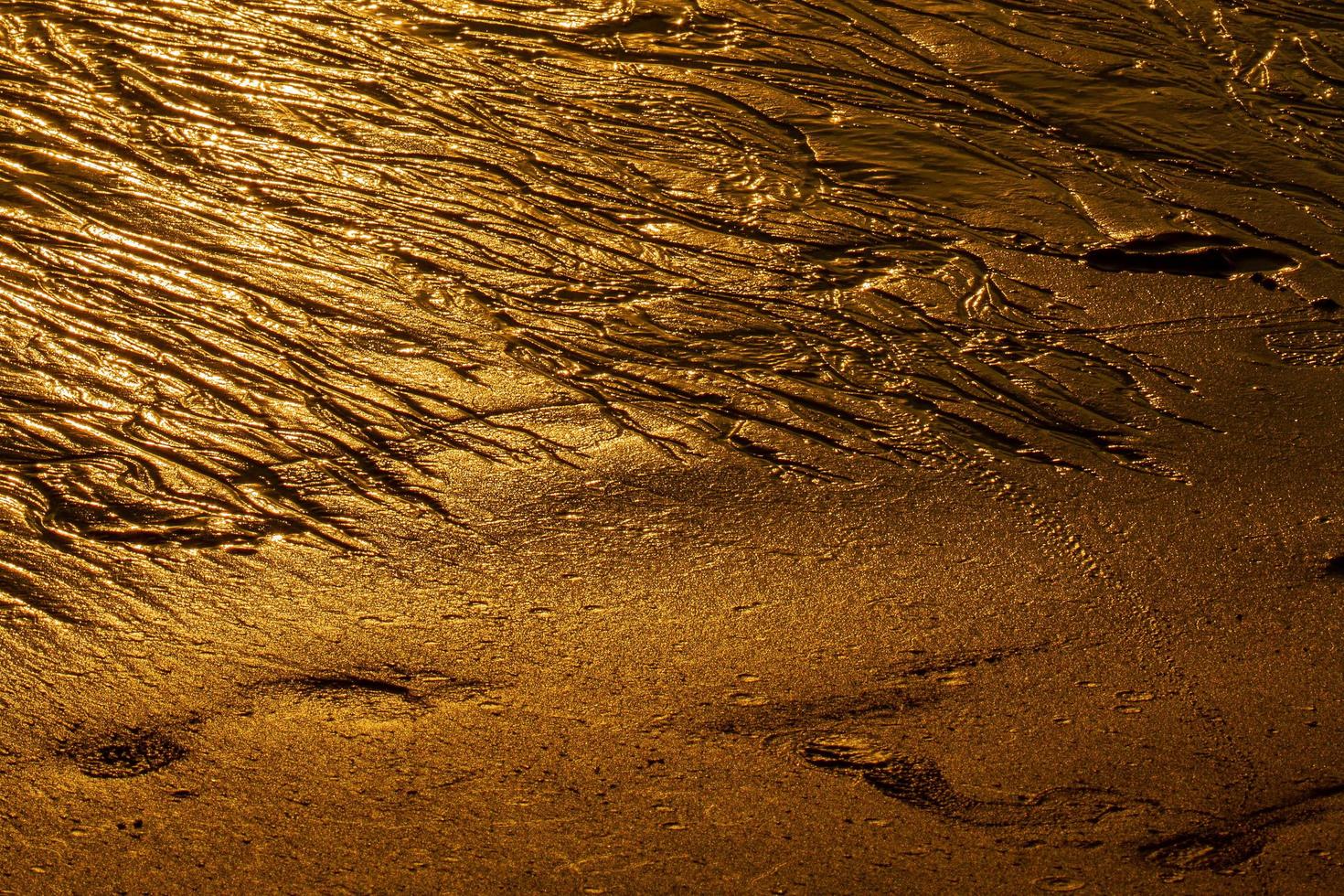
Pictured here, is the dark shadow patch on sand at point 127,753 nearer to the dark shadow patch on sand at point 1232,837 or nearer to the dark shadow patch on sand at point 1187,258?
the dark shadow patch on sand at point 1232,837

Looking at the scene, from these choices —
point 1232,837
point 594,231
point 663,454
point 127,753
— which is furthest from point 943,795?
point 594,231

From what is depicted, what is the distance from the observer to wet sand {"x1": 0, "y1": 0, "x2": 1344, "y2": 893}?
190 centimetres

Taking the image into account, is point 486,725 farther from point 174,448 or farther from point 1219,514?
point 1219,514

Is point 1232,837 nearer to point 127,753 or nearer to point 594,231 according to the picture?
point 127,753

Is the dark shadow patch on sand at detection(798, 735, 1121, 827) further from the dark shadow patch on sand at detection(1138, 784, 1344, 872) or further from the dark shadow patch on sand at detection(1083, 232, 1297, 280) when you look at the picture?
the dark shadow patch on sand at detection(1083, 232, 1297, 280)

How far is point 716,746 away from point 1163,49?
360cm

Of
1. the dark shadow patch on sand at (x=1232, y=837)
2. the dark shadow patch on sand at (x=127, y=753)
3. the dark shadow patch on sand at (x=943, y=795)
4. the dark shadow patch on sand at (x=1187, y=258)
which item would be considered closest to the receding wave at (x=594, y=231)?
the dark shadow patch on sand at (x=1187, y=258)

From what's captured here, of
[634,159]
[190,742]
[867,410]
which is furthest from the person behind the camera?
[634,159]

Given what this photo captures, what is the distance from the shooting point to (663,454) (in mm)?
2734

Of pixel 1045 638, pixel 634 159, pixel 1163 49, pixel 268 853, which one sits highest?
pixel 1163 49

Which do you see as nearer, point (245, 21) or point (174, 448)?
point (174, 448)

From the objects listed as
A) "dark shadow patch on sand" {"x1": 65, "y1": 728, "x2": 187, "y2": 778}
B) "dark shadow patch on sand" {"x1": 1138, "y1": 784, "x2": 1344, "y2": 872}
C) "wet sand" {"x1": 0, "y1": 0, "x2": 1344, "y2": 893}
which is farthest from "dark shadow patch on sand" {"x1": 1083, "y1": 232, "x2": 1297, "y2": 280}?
"dark shadow patch on sand" {"x1": 65, "y1": 728, "x2": 187, "y2": 778}

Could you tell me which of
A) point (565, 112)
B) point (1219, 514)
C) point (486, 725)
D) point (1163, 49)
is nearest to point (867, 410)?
point (1219, 514)

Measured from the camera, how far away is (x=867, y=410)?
2.91 metres
